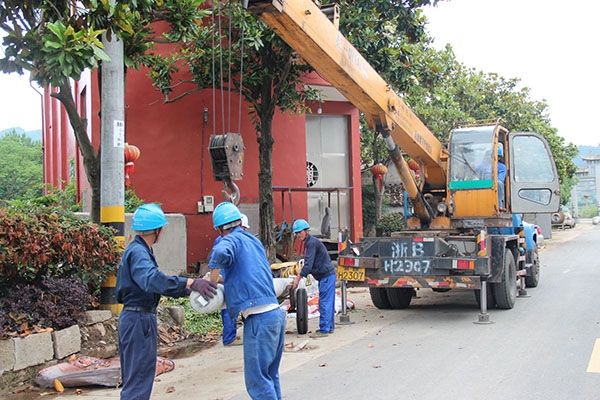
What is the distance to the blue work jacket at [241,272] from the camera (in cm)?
445

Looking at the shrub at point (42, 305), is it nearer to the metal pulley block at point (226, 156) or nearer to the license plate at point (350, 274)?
the metal pulley block at point (226, 156)

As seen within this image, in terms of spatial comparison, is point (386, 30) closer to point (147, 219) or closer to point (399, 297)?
point (399, 297)

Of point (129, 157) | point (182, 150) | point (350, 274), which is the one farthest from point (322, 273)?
point (182, 150)

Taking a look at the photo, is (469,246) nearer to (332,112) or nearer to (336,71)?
(336,71)

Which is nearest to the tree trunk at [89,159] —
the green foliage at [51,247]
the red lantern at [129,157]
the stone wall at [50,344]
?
the green foliage at [51,247]

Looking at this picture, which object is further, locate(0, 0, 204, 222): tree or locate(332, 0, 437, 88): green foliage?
locate(332, 0, 437, 88): green foliage

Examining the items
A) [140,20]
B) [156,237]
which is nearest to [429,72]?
[140,20]

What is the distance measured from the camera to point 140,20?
8680mm

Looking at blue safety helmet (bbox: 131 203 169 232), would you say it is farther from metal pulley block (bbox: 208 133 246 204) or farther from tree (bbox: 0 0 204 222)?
tree (bbox: 0 0 204 222)

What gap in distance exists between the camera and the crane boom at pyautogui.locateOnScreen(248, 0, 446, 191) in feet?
23.5

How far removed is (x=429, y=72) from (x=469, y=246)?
682cm

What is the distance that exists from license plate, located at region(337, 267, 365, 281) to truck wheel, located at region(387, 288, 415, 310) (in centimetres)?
148

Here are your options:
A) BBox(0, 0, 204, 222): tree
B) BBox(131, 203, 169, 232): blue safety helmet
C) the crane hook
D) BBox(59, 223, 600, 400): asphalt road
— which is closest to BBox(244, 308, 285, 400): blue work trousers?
BBox(131, 203, 169, 232): blue safety helmet

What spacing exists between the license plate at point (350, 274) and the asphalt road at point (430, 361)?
0.78m
